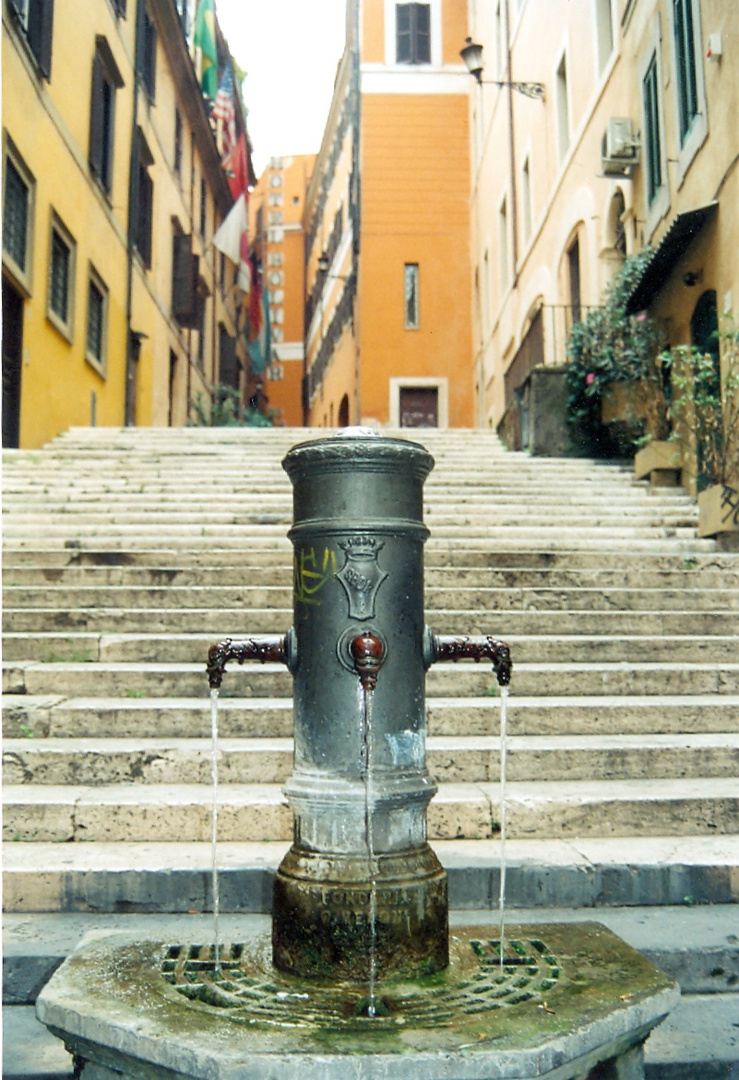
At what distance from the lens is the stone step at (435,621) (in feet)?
20.1

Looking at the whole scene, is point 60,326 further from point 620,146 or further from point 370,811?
point 370,811

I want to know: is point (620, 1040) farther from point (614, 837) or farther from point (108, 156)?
point (108, 156)

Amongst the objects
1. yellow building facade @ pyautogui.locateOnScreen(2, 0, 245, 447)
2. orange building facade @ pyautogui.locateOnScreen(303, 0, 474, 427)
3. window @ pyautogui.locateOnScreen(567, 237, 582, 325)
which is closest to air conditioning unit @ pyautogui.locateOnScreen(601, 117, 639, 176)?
window @ pyautogui.locateOnScreen(567, 237, 582, 325)

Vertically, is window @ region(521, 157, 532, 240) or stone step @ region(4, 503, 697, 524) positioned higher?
window @ region(521, 157, 532, 240)

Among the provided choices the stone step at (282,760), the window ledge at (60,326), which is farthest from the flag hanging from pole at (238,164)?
the stone step at (282,760)

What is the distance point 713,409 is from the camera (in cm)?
846

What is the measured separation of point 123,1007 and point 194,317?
21.2 metres

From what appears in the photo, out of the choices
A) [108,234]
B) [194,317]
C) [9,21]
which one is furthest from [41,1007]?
[194,317]

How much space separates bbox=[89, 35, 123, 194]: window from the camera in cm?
1538

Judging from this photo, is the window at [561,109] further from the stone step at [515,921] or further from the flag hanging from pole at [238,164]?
the stone step at [515,921]

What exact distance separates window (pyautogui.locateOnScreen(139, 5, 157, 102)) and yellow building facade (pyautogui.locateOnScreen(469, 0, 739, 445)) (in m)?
6.78

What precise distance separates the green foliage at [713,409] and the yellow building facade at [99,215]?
7268mm

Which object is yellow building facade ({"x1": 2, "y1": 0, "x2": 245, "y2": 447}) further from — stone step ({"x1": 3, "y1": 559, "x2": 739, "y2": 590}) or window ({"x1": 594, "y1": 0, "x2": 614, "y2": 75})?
window ({"x1": 594, "y1": 0, "x2": 614, "y2": 75})

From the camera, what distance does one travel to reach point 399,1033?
240 centimetres
